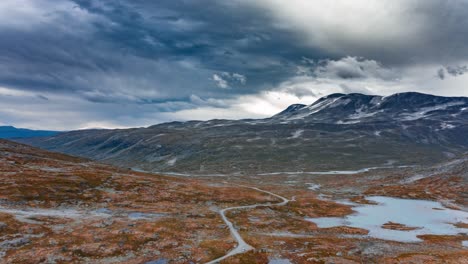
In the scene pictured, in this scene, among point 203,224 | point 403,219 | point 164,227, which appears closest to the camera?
point 164,227

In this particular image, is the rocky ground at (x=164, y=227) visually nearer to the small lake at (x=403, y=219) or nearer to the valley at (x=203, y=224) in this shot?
the valley at (x=203, y=224)

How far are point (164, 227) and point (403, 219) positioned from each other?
64896 millimetres

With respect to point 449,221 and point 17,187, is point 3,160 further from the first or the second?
point 449,221

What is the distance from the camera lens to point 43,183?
9512 cm

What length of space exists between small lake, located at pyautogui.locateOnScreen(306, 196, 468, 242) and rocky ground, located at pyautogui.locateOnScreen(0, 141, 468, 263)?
3.09 m

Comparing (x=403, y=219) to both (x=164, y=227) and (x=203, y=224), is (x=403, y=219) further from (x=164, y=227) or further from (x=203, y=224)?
(x=164, y=227)

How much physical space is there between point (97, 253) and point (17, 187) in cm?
5430

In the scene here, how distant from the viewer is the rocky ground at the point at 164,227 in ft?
163

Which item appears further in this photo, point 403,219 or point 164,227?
point 403,219

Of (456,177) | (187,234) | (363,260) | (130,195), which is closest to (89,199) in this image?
(130,195)

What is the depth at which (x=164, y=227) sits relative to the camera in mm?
66062

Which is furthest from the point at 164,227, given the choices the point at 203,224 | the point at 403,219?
the point at 403,219

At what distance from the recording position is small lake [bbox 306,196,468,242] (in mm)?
69688

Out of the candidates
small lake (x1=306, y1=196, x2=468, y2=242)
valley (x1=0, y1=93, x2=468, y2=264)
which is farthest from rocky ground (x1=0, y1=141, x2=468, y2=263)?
small lake (x1=306, y1=196, x2=468, y2=242)
